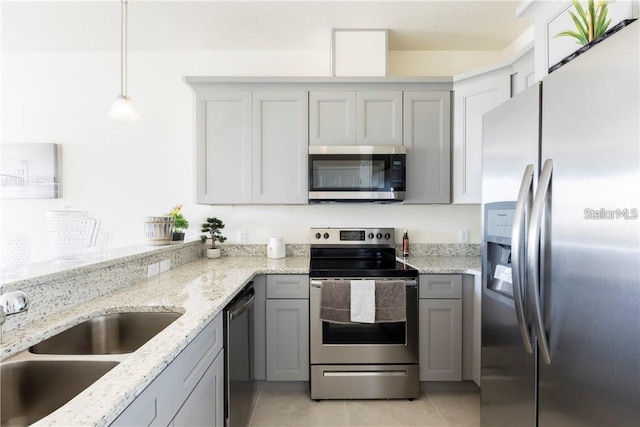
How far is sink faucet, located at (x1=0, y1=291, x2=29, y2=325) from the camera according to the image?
753mm

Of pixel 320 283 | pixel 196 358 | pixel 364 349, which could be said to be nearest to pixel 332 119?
pixel 320 283

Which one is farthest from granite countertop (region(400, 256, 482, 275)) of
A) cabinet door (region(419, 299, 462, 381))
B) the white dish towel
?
the white dish towel

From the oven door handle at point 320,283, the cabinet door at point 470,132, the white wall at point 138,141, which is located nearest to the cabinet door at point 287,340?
the oven door handle at point 320,283

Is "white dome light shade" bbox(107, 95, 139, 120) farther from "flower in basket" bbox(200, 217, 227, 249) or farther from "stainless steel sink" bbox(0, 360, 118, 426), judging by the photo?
"stainless steel sink" bbox(0, 360, 118, 426)

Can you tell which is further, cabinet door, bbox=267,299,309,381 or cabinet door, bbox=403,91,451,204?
cabinet door, bbox=403,91,451,204

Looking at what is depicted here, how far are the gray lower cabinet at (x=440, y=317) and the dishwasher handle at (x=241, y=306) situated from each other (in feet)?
3.77

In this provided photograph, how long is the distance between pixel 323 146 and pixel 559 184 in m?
1.58

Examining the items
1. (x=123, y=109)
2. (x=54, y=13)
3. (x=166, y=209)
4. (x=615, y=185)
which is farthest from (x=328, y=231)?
(x=54, y=13)

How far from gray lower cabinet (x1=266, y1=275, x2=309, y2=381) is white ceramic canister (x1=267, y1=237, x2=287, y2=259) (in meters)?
0.42

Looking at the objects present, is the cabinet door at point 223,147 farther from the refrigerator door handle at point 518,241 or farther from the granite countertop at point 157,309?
the refrigerator door handle at point 518,241

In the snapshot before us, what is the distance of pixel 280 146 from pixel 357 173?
64cm

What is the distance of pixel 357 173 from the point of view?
7.79 feet

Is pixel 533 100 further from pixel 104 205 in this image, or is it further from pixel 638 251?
pixel 104 205

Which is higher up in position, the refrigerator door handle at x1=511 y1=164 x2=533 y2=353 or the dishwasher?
the refrigerator door handle at x1=511 y1=164 x2=533 y2=353
